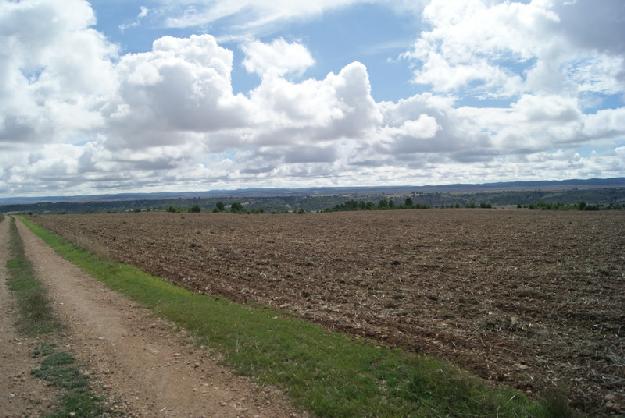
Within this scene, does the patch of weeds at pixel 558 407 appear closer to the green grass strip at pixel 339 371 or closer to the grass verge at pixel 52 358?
the green grass strip at pixel 339 371

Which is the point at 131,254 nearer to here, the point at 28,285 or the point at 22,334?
the point at 28,285

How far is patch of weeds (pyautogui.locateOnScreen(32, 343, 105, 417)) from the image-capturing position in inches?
311

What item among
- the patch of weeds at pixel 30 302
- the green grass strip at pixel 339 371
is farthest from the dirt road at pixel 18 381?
the green grass strip at pixel 339 371

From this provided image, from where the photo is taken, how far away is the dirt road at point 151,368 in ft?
26.8

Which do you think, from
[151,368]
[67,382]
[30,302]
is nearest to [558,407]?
[151,368]

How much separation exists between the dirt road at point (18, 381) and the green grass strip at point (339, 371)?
3.65 meters

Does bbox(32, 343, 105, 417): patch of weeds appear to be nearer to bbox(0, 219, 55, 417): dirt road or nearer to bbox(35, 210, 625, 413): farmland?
bbox(0, 219, 55, 417): dirt road

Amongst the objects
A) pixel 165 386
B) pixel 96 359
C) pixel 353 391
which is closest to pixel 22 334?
pixel 96 359

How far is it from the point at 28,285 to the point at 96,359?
11.8 metres

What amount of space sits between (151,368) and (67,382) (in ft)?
5.35

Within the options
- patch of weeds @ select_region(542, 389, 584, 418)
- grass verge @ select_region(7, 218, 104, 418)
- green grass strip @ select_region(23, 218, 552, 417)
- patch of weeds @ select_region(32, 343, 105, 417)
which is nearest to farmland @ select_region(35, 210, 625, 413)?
patch of weeds @ select_region(542, 389, 584, 418)

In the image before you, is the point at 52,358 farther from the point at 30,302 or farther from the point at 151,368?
the point at 30,302

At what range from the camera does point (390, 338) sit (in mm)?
11523

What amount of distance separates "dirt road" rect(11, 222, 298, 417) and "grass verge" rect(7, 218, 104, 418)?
0.32 metres
